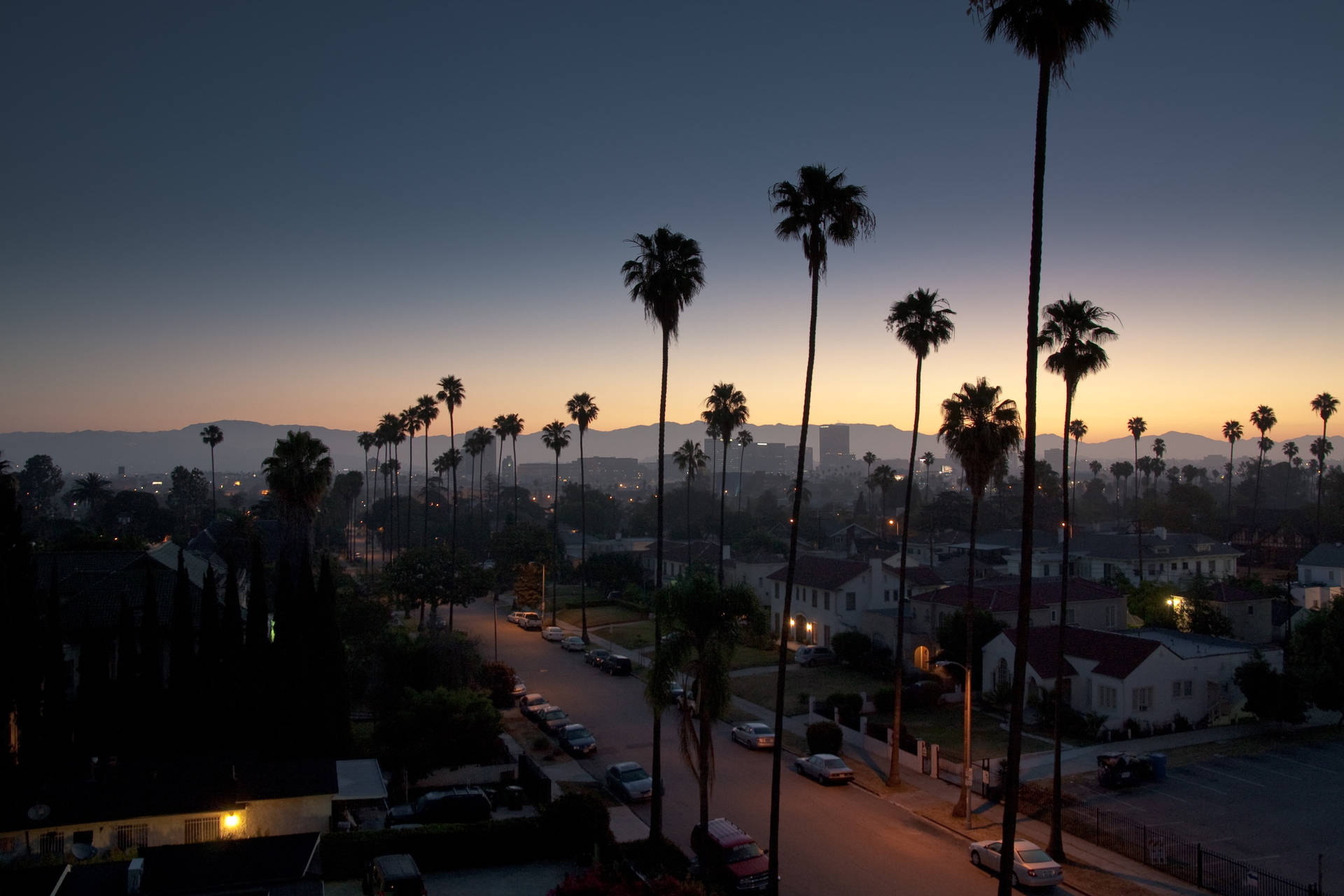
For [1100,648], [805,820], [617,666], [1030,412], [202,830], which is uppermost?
[1030,412]

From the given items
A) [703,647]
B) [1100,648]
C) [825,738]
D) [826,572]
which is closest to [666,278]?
[703,647]

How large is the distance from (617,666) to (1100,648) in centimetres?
2767

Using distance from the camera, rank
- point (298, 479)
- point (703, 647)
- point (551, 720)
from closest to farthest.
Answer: point (703, 647)
point (298, 479)
point (551, 720)

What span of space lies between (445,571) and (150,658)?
32948mm

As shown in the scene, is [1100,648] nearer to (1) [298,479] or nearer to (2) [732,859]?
(2) [732,859]

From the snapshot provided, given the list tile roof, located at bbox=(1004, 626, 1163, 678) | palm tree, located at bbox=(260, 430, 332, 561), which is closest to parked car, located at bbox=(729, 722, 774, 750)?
tile roof, located at bbox=(1004, 626, 1163, 678)

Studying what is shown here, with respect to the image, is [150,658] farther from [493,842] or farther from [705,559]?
[705,559]

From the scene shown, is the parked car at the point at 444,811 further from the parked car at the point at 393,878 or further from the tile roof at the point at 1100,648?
the tile roof at the point at 1100,648

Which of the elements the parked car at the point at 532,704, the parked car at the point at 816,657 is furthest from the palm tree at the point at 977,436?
the parked car at the point at 816,657

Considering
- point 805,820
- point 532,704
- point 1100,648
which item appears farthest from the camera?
point 532,704

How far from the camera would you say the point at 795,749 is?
3628cm

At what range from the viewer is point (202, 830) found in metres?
24.2

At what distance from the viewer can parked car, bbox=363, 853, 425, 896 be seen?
→ 2031 cm

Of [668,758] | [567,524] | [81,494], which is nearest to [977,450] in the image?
[668,758]
